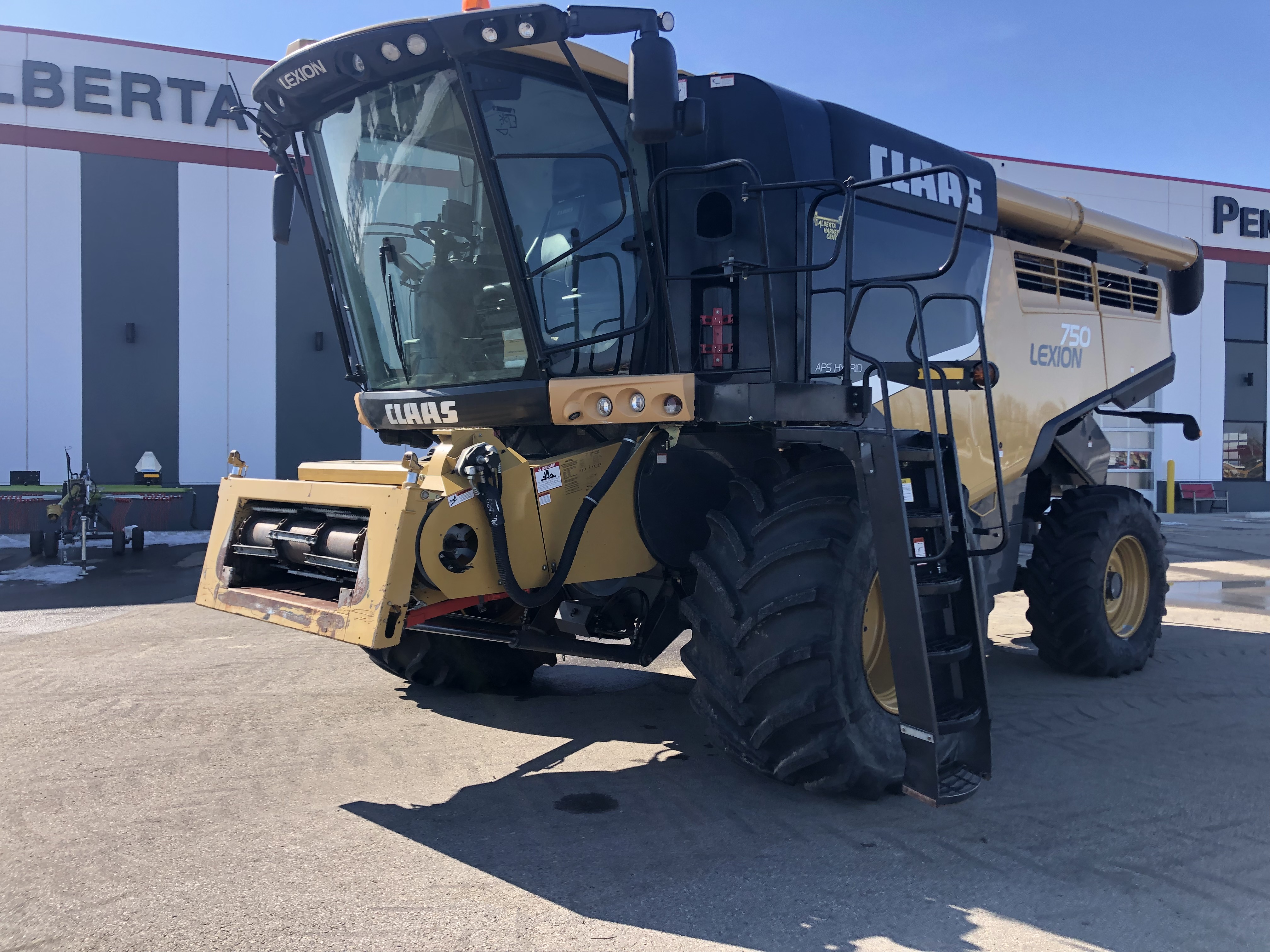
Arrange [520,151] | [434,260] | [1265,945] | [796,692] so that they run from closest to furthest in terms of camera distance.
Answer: [1265,945]
[796,692]
[520,151]
[434,260]

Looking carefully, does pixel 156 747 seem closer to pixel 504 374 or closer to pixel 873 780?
pixel 504 374

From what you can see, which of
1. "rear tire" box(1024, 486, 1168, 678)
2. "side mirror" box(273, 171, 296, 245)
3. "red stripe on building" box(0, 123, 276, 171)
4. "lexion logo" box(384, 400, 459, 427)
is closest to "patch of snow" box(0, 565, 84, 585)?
"side mirror" box(273, 171, 296, 245)

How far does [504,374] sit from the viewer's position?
4.38 metres

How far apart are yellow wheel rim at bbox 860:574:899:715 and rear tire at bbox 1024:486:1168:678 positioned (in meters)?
2.41

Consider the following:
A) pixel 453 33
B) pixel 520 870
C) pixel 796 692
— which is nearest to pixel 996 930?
pixel 796 692

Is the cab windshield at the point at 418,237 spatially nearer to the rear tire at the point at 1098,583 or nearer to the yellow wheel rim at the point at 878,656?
the yellow wheel rim at the point at 878,656

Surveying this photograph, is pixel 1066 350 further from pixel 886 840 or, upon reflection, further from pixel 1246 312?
pixel 1246 312

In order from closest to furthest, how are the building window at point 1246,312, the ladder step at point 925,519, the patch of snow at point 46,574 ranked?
the ladder step at point 925,519, the patch of snow at point 46,574, the building window at point 1246,312

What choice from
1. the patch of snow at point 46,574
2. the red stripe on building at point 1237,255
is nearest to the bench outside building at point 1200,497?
the red stripe on building at point 1237,255

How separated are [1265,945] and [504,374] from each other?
3.44m

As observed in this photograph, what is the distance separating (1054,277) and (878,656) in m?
3.53

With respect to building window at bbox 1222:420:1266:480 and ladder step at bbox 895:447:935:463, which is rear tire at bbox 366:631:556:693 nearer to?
ladder step at bbox 895:447:935:463

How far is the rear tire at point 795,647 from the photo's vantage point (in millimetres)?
3680

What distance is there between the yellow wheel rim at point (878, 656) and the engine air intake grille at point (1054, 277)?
301 cm
